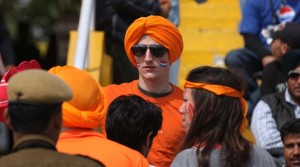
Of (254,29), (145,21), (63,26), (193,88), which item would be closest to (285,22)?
(254,29)

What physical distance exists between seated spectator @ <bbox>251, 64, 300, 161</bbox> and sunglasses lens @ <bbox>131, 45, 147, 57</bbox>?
124 centimetres

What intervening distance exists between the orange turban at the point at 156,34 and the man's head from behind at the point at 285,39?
6.95 ft

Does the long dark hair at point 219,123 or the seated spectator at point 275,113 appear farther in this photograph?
the seated spectator at point 275,113

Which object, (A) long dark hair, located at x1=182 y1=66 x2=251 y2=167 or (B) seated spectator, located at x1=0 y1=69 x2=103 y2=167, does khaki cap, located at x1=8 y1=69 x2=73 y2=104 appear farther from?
(A) long dark hair, located at x1=182 y1=66 x2=251 y2=167

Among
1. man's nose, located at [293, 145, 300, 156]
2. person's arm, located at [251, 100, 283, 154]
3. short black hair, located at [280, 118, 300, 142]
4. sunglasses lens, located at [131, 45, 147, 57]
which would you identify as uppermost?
sunglasses lens, located at [131, 45, 147, 57]

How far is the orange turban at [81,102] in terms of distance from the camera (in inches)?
231

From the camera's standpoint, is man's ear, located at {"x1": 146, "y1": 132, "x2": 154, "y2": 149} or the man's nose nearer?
man's ear, located at {"x1": 146, "y1": 132, "x2": 154, "y2": 149}

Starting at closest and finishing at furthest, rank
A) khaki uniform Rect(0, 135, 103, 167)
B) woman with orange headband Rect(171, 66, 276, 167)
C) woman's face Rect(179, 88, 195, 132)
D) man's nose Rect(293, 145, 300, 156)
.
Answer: khaki uniform Rect(0, 135, 103, 167) → woman with orange headband Rect(171, 66, 276, 167) → woman's face Rect(179, 88, 195, 132) → man's nose Rect(293, 145, 300, 156)

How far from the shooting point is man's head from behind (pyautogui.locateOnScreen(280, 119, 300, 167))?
7160 mm

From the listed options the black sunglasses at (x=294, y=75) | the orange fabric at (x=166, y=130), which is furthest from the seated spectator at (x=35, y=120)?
the black sunglasses at (x=294, y=75)

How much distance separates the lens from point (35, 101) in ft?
15.6

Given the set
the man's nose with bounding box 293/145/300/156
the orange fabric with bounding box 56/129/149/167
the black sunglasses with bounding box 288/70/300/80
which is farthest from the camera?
the black sunglasses with bounding box 288/70/300/80

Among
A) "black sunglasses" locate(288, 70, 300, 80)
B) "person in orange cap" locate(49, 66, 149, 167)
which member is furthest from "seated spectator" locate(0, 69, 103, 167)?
"black sunglasses" locate(288, 70, 300, 80)

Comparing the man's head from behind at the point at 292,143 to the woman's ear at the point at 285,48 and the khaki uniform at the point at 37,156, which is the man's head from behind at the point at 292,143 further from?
the khaki uniform at the point at 37,156
